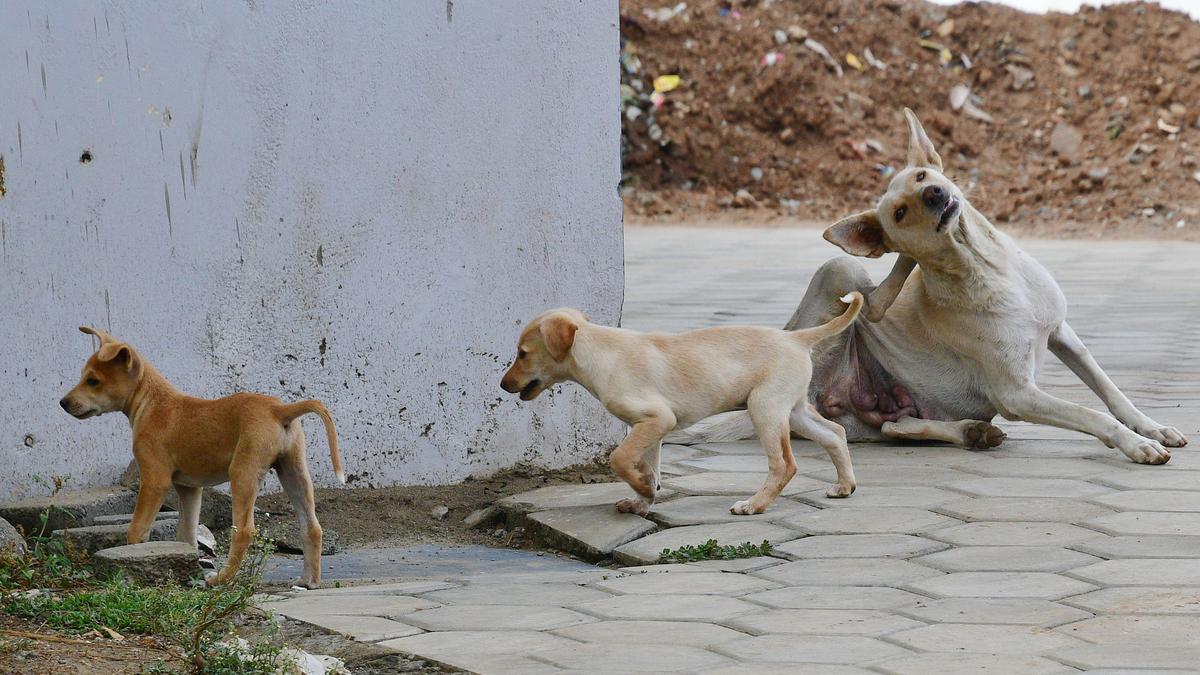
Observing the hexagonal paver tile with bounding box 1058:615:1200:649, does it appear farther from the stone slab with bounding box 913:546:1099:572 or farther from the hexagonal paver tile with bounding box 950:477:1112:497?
the hexagonal paver tile with bounding box 950:477:1112:497

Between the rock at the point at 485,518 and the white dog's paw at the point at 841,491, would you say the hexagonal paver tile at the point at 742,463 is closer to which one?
the white dog's paw at the point at 841,491

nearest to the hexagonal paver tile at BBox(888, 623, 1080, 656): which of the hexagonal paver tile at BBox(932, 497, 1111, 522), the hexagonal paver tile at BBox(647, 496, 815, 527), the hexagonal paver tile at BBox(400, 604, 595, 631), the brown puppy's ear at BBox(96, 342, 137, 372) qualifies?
the hexagonal paver tile at BBox(400, 604, 595, 631)

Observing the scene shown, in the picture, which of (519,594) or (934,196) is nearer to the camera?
(519,594)

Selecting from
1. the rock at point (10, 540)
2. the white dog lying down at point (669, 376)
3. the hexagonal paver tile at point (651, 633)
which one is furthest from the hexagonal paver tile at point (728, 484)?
the rock at point (10, 540)

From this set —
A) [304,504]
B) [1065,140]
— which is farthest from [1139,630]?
[1065,140]

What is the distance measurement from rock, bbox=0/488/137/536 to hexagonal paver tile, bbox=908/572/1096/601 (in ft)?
8.31

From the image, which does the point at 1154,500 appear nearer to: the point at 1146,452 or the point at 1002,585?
the point at 1146,452

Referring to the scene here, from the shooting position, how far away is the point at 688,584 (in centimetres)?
432

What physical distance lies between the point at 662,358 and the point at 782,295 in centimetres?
656

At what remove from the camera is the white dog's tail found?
6.65 m

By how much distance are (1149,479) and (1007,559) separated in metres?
1.27

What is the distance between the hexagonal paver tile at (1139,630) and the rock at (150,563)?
2.29 metres

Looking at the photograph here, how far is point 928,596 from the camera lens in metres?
4.08

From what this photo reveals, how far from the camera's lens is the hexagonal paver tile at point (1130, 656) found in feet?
11.1
